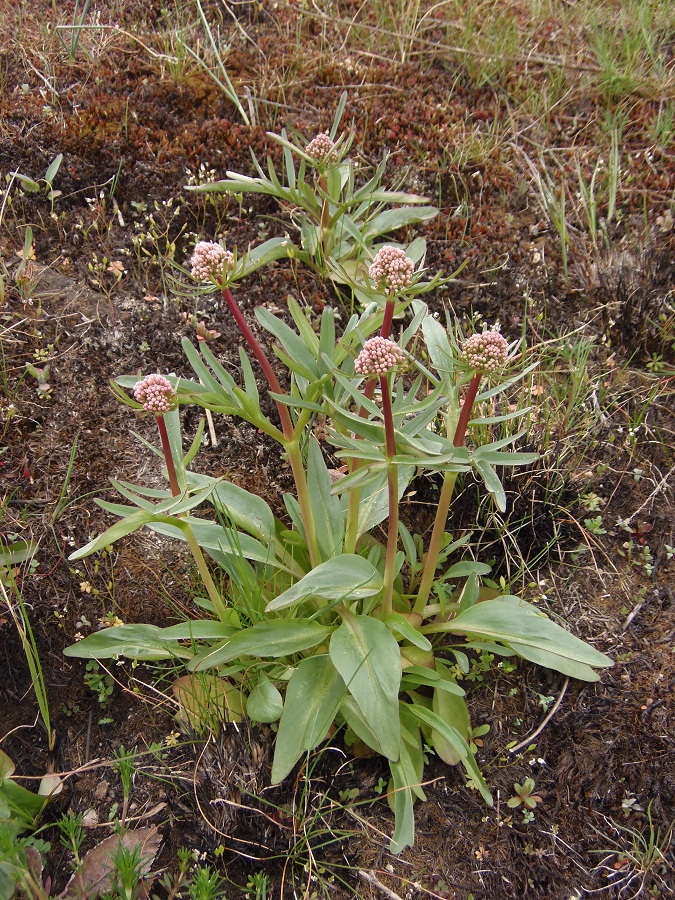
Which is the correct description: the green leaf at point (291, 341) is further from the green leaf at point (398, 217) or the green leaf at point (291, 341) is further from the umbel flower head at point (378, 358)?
the green leaf at point (398, 217)

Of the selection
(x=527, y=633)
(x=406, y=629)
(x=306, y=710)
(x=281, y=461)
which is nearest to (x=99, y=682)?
(x=306, y=710)

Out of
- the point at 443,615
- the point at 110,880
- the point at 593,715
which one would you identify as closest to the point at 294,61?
the point at 443,615

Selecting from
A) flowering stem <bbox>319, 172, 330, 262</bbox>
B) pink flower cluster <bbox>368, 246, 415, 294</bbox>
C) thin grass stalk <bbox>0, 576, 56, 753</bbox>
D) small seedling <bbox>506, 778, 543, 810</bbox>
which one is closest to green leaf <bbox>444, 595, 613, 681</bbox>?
small seedling <bbox>506, 778, 543, 810</bbox>

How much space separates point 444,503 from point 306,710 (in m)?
0.73

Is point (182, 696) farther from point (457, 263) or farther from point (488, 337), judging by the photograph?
point (457, 263)

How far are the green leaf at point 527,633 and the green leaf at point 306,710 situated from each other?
41 cm

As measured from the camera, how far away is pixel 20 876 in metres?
1.86

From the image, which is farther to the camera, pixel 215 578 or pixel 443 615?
pixel 215 578

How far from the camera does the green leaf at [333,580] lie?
1.88 m

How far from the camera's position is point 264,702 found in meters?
2.12

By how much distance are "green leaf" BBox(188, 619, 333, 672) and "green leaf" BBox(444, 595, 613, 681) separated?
17.5 inches

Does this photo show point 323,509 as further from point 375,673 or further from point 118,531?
point 118,531

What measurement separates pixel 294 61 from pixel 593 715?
3.47 m

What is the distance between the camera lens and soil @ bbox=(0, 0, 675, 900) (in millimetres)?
2143
